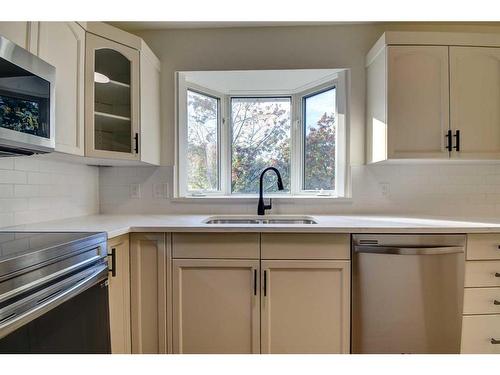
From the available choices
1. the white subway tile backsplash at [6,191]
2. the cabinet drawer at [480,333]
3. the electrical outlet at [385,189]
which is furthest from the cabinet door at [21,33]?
the cabinet drawer at [480,333]

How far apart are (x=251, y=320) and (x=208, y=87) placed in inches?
69.2

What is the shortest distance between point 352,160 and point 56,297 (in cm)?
190

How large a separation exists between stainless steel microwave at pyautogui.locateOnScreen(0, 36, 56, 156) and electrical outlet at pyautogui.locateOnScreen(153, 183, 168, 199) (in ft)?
3.20

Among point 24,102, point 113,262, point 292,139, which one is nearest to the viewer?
point 24,102

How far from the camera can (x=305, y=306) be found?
4.91 ft

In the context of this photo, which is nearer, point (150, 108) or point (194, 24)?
point (150, 108)

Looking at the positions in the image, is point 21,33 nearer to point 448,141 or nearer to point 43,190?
point 43,190

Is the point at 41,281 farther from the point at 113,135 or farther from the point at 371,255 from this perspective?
the point at 371,255

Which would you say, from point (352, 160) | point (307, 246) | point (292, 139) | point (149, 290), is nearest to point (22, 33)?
point (149, 290)

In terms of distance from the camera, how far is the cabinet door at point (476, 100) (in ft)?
5.74

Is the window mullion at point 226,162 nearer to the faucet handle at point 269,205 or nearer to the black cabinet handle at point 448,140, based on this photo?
the faucet handle at point 269,205

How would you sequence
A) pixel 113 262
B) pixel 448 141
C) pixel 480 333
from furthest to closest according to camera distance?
1. pixel 448 141
2. pixel 480 333
3. pixel 113 262
